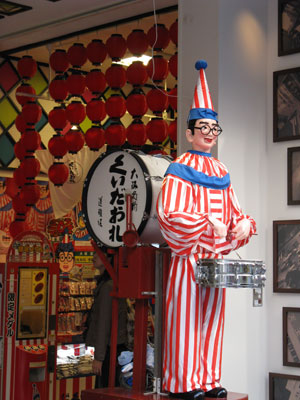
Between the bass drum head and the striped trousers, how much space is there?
39 centimetres

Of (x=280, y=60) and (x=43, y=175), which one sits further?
(x=43, y=175)

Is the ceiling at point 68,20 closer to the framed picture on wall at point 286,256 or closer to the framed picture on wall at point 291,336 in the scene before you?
the framed picture on wall at point 286,256

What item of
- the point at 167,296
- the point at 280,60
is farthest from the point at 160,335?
the point at 280,60

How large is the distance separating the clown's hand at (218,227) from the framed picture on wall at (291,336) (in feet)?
3.90

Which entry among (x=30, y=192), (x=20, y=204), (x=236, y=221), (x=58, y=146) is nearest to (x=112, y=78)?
(x=58, y=146)

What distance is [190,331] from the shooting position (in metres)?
3.18

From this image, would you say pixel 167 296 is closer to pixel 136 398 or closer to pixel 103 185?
pixel 136 398

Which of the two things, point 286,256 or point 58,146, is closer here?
point 286,256

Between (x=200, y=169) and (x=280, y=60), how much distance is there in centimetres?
131

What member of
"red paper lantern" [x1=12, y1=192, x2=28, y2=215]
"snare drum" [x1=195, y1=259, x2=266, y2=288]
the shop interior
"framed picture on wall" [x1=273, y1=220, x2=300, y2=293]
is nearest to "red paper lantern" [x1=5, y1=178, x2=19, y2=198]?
the shop interior

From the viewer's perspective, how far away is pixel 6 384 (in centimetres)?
551

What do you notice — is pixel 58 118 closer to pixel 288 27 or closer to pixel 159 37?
pixel 159 37

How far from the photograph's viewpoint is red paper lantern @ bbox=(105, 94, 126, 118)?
6227 mm

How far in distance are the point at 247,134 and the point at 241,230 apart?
105 cm
